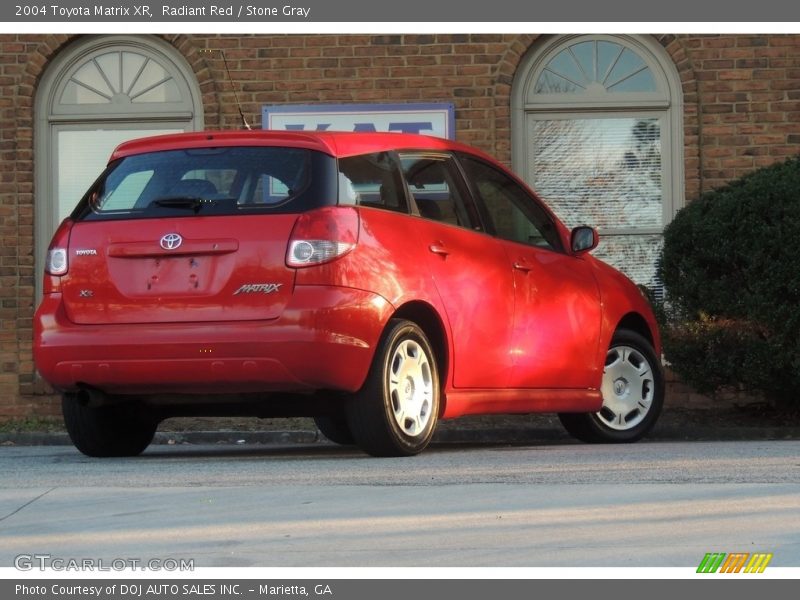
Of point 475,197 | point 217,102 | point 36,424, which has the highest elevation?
point 217,102

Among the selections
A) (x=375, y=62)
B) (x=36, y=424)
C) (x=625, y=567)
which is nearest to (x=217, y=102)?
(x=375, y=62)

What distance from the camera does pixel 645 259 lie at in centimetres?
1398

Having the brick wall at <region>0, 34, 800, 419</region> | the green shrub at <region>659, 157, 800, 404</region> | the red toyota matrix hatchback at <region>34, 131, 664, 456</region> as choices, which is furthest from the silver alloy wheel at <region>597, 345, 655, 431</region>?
the brick wall at <region>0, 34, 800, 419</region>

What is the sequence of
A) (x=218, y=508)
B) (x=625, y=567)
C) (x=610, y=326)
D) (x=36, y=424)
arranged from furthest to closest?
(x=36, y=424)
(x=610, y=326)
(x=218, y=508)
(x=625, y=567)

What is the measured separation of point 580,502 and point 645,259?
28.1 ft

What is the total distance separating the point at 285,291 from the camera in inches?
286

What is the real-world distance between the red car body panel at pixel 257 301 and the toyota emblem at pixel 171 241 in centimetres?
3

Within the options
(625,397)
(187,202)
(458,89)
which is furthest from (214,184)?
(458,89)

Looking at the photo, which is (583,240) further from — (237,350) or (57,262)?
(57,262)

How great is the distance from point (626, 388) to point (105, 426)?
10.2ft

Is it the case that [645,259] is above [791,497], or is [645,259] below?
above

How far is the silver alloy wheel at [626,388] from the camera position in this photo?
9.41 metres

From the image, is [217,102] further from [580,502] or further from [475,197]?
[580,502]

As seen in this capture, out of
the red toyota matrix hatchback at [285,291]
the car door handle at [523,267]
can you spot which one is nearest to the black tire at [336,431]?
the red toyota matrix hatchback at [285,291]
